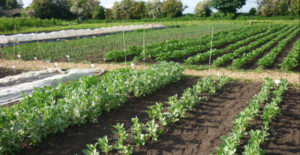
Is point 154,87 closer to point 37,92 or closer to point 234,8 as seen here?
point 37,92

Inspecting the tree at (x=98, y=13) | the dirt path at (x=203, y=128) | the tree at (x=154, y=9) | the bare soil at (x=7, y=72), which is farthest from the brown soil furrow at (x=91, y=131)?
the tree at (x=98, y=13)

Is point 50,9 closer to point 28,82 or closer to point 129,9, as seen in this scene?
point 129,9

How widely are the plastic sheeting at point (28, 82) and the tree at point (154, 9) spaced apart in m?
46.5

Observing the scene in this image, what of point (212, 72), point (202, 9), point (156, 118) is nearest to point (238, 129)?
point (156, 118)

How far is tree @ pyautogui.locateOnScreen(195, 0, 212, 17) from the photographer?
5222 centimetres

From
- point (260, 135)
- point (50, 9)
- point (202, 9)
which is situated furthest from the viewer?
point (202, 9)

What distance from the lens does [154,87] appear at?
258 inches

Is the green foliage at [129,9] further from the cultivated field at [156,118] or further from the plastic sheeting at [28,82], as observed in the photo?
the cultivated field at [156,118]

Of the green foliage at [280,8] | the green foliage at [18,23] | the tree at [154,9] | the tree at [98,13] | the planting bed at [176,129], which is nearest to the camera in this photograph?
the planting bed at [176,129]

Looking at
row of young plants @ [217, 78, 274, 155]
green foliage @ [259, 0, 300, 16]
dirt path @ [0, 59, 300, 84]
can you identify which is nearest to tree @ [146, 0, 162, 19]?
green foliage @ [259, 0, 300, 16]

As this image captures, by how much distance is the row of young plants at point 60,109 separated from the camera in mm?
3781

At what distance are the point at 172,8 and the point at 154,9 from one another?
4459 mm

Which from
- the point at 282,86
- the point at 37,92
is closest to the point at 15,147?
the point at 37,92

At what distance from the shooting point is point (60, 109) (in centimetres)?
432
